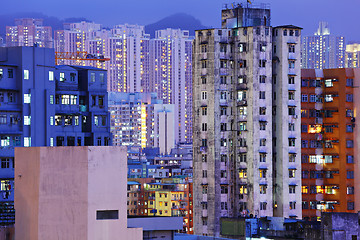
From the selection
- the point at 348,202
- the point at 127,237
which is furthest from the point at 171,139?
the point at 127,237

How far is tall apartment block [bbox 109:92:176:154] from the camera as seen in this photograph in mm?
178625

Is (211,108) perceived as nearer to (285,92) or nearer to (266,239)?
(285,92)

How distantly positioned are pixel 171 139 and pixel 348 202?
4537 inches

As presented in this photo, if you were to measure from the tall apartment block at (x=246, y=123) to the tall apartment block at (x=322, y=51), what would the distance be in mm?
90372

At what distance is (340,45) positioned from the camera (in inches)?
6137

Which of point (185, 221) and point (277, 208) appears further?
point (185, 221)

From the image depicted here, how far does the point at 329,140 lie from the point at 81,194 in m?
43.3

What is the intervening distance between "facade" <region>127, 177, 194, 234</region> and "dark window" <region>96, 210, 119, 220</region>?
73.5 m

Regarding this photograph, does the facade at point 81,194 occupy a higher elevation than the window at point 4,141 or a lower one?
lower

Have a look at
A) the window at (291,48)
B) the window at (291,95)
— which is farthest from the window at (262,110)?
the window at (291,48)

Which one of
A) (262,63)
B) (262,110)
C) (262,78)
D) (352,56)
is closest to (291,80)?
(262,78)

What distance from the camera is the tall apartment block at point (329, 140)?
211 feet

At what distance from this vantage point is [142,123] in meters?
180

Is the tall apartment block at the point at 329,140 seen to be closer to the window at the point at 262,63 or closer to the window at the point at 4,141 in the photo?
the window at the point at 262,63
